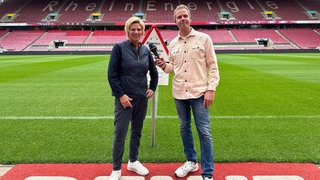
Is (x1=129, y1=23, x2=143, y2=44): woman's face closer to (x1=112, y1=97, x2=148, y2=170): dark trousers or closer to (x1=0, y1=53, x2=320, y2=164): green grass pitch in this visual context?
(x1=112, y1=97, x2=148, y2=170): dark trousers

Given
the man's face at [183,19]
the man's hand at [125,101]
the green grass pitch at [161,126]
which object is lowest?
the green grass pitch at [161,126]

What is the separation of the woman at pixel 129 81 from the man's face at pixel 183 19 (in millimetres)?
448

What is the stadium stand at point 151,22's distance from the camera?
166 ft

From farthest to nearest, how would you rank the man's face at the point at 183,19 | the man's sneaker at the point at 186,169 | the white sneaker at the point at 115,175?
the man's sneaker at the point at 186,169 < the white sneaker at the point at 115,175 < the man's face at the point at 183,19

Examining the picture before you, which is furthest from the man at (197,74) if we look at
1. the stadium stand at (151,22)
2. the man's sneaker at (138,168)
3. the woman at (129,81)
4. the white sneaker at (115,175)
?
the stadium stand at (151,22)

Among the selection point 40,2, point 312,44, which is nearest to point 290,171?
point 312,44

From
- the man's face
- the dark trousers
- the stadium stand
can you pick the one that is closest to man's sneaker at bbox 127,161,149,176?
the dark trousers

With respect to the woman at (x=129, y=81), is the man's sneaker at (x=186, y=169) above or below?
below

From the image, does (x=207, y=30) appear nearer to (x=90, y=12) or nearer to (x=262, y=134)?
(x=90, y=12)

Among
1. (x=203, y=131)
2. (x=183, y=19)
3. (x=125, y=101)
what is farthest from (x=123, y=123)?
(x=183, y=19)

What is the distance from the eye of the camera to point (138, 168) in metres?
4.14

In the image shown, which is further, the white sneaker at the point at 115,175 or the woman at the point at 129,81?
the white sneaker at the point at 115,175

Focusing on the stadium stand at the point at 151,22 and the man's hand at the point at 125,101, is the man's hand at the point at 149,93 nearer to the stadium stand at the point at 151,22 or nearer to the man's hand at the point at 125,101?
the man's hand at the point at 125,101

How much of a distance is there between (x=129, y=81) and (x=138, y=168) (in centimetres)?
120
